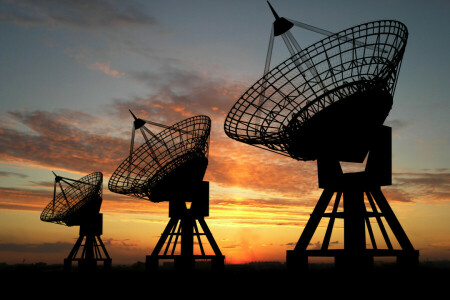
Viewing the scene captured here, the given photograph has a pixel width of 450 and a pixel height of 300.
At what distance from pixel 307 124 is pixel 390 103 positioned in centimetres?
362

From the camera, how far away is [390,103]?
64.4 ft

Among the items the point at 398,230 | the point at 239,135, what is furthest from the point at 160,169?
the point at 398,230

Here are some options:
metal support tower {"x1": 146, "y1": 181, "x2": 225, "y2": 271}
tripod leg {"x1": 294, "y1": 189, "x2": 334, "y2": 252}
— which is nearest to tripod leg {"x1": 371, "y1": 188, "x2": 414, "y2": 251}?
tripod leg {"x1": 294, "y1": 189, "x2": 334, "y2": 252}

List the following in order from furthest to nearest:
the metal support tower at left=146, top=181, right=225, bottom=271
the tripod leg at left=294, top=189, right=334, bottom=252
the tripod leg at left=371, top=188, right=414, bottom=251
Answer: the metal support tower at left=146, top=181, right=225, bottom=271, the tripod leg at left=294, top=189, right=334, bottom=252, the tripod leg at left=371, top=188, right=414, bottom=251

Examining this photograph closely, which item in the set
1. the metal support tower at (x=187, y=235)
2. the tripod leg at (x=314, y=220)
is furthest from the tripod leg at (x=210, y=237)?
the tripod leg at (x=314, y=220)

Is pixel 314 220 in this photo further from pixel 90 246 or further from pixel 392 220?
pixel 90 246

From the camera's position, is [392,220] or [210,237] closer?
[392,220]

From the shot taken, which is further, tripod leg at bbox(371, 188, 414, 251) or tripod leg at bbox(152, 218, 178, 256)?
tripod leg at bbox(152, 218, 178, 256)

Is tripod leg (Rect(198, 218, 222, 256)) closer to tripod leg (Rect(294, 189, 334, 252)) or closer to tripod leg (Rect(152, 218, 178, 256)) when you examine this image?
tripod leg (Rect(152, 218, 178, 256))

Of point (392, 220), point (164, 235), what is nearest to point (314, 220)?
point (392, 220)

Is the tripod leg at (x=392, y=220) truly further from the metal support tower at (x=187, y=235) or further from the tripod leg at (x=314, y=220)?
the metal support tower at (x=187, y=235)

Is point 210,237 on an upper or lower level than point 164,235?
lower

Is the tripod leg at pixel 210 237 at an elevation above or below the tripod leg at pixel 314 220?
below

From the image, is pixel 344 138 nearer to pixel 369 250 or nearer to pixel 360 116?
pixel 360 116
